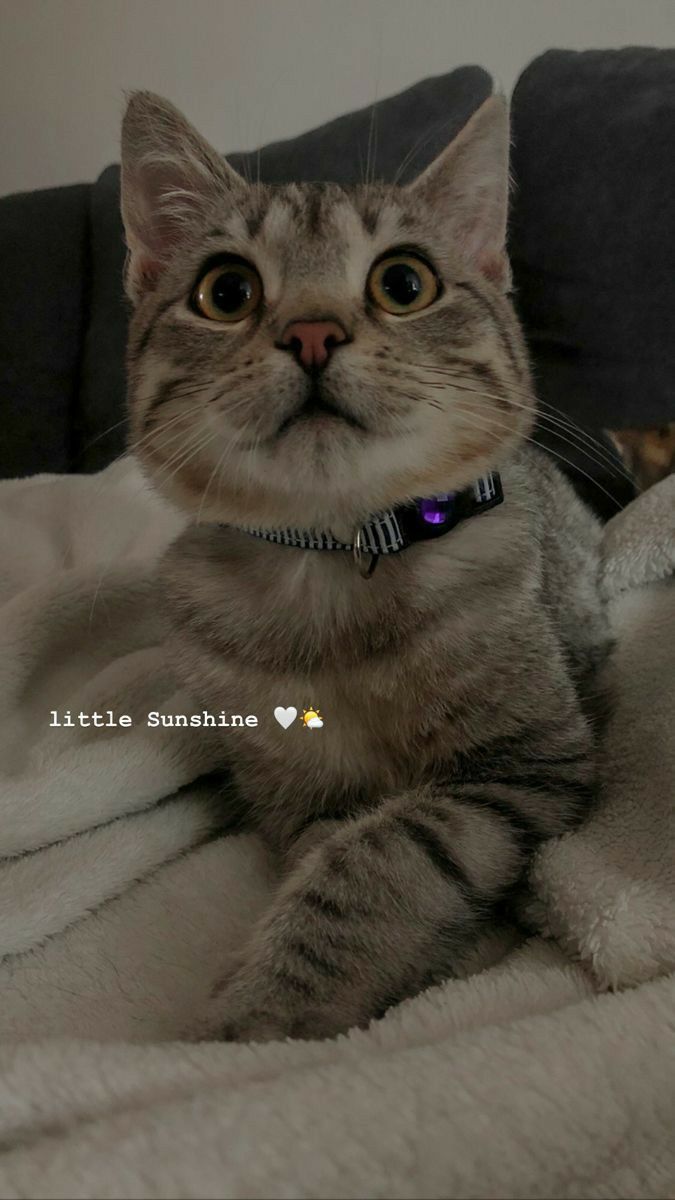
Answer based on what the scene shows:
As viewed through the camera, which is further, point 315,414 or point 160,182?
point 160,182

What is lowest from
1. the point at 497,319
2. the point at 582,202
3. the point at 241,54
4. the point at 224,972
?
the point at 224,972

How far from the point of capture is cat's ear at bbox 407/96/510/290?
0.84 m

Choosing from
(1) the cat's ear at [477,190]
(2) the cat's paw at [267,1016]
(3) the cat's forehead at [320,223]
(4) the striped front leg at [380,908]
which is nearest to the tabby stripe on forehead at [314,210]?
(3) the cat's forehead at [320,223]

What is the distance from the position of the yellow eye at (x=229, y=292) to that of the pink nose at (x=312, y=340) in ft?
0.38

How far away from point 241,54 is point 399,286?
162 centimetres

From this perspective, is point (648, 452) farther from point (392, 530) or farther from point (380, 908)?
point (380, 908)

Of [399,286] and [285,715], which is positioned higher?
[399,286]

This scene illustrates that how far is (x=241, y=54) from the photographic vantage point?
196 cm

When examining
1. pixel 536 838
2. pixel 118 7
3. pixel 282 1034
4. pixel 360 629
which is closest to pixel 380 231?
pixel 360 629

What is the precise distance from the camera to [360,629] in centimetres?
75

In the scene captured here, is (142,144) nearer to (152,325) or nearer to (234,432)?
(152,325)

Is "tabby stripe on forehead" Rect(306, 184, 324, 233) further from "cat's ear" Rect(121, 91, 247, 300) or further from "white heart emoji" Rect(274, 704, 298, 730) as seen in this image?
"white heart emoji" Rect(274, 704, 298, 730)

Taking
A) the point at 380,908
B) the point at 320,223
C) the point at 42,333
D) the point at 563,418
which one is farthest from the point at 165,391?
the point at 42,333

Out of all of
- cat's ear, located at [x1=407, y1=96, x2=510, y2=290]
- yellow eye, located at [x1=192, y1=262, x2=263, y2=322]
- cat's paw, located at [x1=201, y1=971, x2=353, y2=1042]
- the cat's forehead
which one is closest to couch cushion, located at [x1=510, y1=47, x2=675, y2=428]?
cat's ear, located at [x1=407, y1=96, x2=510, y2=290]
